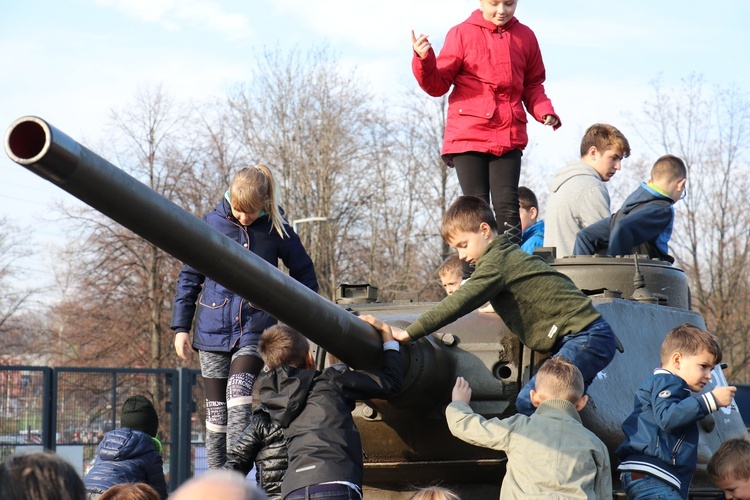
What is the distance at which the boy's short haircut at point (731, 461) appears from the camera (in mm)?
5684

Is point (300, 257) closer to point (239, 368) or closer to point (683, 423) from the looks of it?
point (239, 368)

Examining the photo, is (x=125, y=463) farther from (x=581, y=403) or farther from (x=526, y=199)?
(x=526, y=199)

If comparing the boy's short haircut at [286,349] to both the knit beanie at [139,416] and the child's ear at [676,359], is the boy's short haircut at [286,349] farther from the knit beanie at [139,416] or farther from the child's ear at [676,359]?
the knit beanie at [139,416]

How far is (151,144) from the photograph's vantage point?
31969 millimetres

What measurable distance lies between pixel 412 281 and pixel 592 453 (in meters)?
25.6

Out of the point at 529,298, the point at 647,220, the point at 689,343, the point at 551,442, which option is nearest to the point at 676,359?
the point at 689,343

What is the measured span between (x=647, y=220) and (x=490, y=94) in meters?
1.23

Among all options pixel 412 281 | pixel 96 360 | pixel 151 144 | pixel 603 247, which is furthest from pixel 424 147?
pixel 603 247

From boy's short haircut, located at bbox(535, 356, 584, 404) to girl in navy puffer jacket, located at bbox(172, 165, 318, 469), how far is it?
176cm

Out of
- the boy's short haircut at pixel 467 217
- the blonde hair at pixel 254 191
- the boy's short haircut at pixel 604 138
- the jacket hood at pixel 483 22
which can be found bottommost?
the boy's short haircut at pixel 467 217

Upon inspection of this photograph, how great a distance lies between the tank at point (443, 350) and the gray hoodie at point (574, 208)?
0.87 metres

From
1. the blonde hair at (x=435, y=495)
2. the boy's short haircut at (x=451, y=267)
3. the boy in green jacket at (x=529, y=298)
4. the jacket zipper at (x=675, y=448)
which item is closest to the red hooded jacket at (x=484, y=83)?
the boy's short haircut at (x=451, y=267)

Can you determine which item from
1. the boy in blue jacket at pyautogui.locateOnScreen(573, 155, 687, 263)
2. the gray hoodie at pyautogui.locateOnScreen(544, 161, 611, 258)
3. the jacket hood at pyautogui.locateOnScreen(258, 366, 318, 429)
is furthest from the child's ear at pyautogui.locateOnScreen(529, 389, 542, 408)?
the gray hoodie at pyautogui.locateOnScreen(544, 161, 611, 258)

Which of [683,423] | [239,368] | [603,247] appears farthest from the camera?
Answer: [603,247]
